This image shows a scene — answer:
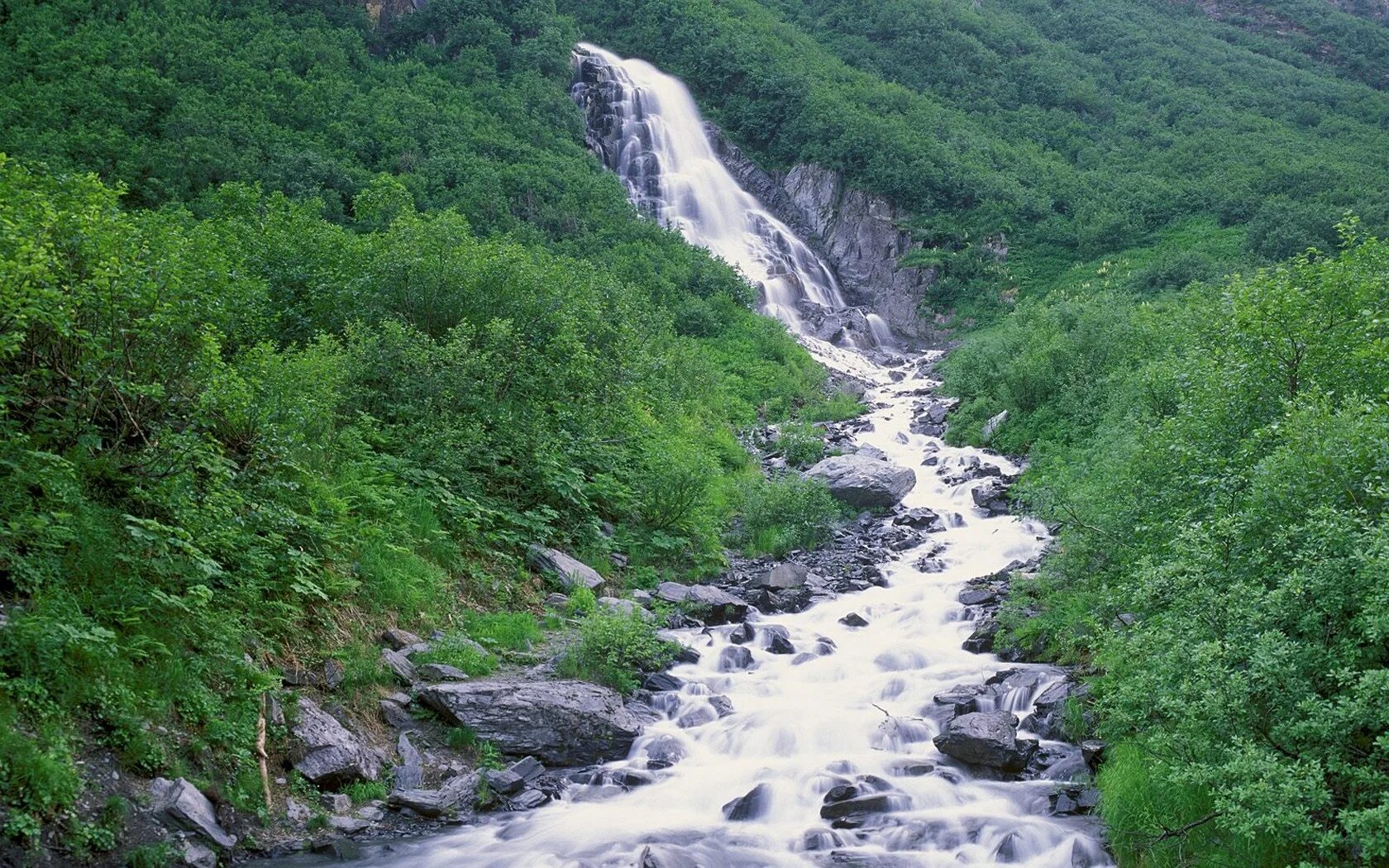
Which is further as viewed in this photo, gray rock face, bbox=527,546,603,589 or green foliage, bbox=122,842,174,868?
gray rock face, bbox=527,546,603,589

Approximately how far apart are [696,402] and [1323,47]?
3000 inches

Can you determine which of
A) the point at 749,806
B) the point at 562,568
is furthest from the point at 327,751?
the point at 562,568

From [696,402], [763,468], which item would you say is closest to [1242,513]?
[763,468]

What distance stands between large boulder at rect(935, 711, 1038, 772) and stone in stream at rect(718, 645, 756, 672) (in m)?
3.01

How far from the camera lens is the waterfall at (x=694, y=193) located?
139 ft

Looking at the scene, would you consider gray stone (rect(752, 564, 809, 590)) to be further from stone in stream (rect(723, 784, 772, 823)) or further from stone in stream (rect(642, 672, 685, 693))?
stone in stream (rect(723, 784, 772, 823))

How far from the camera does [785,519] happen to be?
711 inches

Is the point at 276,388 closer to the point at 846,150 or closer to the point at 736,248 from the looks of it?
the point at 736,248

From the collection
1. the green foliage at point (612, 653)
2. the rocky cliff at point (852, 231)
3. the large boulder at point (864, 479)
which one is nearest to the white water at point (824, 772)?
the green foliage at point (612, 653)

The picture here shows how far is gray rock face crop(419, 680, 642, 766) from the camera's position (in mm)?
9781

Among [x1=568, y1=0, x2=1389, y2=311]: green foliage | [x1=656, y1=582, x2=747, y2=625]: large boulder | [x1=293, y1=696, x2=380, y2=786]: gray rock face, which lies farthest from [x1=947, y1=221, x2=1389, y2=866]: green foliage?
[x1=568, y1=0, x2=1389, y2=311]: green foliage

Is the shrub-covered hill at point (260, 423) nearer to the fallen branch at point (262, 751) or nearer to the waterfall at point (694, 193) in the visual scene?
the fallen branch at point (262, 751)

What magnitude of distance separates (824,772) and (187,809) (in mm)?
5986

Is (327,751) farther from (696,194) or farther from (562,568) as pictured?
(696,194)
